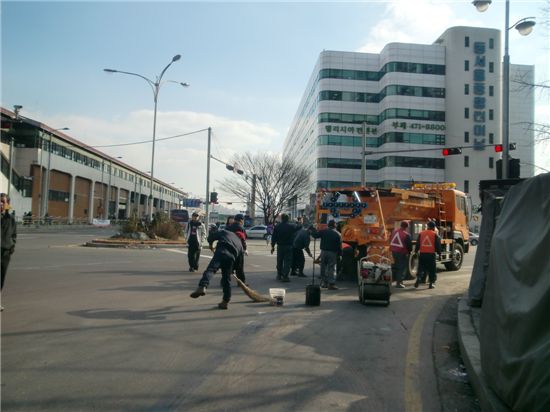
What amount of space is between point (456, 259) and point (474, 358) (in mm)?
12702

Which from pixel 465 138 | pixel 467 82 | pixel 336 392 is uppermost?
pixel 467 82

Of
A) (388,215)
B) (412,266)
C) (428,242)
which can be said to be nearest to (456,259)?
(412,266)

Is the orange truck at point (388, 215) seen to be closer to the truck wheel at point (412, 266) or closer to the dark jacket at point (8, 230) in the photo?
the truck wheel at point (412, 266)

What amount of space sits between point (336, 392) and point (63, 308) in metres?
5.60

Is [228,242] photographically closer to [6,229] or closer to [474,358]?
[6,229]

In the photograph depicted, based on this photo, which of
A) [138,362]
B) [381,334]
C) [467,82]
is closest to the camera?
[138,362]

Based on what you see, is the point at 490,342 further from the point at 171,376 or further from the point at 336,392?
the point at 171,376

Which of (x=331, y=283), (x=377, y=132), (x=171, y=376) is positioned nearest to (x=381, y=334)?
(x=171, y=376)

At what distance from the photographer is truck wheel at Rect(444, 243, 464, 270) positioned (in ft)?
54.6

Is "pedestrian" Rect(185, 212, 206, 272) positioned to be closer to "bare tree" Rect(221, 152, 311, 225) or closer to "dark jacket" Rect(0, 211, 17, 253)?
"dark jacket" Rect(0, 211, 17, 253)

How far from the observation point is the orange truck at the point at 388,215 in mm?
12219

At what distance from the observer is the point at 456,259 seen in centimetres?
1689

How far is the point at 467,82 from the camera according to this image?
6125 centimetres

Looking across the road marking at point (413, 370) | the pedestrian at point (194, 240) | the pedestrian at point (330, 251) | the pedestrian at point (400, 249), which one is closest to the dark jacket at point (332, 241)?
the pedestrian at point (330, 251)
